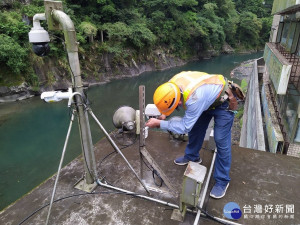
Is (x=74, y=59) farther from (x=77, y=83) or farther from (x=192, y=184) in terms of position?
(x=192, y=184)

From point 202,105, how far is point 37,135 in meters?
9.89

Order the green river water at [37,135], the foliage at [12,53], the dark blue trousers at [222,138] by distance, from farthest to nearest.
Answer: the foliage at [12,53]
the green river water at [37,135]
the dark blue trousers at [222,138]

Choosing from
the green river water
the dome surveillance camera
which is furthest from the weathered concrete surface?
the green river water

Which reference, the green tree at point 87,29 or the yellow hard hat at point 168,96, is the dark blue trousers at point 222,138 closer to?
the yellow hard hat at point 168,96

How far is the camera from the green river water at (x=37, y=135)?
7.84 meters

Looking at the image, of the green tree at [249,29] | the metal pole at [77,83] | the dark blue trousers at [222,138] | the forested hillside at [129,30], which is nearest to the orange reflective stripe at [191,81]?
the dark blue trousers at [222,138]

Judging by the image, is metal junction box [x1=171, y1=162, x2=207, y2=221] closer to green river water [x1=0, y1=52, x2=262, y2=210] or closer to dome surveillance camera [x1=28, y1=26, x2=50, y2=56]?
dome surveillance camera [x1=28, y1=26, x2=50, y2=56]

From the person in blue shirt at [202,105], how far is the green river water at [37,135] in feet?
21.2

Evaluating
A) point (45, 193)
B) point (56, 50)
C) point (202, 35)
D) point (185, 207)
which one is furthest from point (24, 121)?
point (202, 35)

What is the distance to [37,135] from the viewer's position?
10.7m

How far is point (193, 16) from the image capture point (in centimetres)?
2972

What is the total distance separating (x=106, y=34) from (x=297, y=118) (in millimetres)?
18120

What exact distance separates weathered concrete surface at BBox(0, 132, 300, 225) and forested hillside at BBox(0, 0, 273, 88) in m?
2.23

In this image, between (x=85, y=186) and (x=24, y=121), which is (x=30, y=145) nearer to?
(x=24, y=121)
